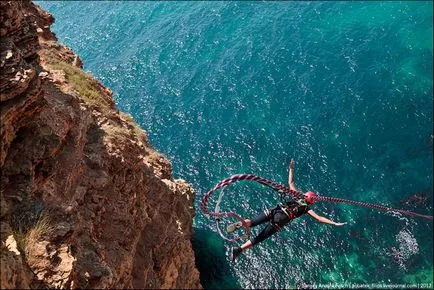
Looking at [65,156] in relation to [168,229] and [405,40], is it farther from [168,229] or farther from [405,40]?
[405,40]

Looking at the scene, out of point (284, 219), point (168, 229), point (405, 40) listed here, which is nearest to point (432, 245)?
point (284, 219)

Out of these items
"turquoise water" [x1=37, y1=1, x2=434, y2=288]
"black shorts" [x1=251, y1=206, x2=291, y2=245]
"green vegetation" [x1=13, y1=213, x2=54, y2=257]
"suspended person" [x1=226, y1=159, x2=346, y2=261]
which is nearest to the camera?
"green vegetation" [x1=13, y1=213, x2=54, y2=257]

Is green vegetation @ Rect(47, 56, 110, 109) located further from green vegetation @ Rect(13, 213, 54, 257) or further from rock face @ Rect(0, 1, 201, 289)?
green vegetation @ Rect(13, 213, 54, 257)

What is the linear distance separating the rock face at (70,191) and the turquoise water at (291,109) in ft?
31.5

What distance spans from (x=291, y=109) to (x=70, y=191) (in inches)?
1048

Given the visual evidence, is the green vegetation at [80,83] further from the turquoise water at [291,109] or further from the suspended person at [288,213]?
the turquoise water at [291,109]

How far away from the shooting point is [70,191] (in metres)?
12.2

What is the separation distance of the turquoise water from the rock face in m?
9.59

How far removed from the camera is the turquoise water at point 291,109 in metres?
27.0

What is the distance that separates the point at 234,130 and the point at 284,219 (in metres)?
19.6

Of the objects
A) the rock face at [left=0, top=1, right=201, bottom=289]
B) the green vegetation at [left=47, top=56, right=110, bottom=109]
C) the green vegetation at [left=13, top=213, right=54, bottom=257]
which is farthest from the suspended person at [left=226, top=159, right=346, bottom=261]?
the green vegetation at [left=47, top=56, right=110, bottom=109]

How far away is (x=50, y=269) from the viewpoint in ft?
27.0

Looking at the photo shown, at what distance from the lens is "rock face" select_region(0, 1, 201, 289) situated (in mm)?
8570

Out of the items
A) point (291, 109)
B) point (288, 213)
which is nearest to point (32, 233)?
point (288, 213)
